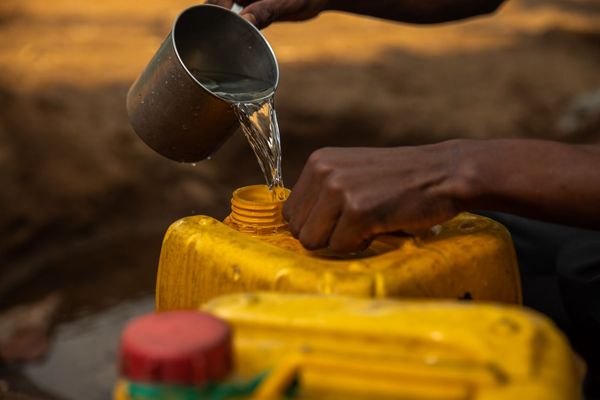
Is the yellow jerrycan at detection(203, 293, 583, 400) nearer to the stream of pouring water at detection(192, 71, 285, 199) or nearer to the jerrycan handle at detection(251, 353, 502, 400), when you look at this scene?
the jerrycan handle at detection(251, 353, 502, 400)

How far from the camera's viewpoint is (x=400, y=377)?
0.91 m

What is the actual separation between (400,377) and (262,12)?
3.83 feet

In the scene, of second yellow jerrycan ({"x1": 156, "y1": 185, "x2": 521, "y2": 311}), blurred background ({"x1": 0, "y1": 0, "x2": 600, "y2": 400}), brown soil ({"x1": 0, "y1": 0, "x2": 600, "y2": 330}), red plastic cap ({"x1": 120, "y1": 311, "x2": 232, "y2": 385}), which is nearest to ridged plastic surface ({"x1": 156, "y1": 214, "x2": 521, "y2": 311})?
second yellow jerrycan ({"x1": 156, "y1": 185, "x2": 521, "y2": 311})

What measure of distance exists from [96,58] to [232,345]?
4.62 metres

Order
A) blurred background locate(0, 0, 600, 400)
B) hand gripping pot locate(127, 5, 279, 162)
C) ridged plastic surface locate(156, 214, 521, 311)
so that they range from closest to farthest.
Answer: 1. ridged plastic surface locate(156, 214, 521, 311)
2. hand gripping pot locate(127, 5, 279, 162)
3. blurred background locate(0, 0, 600, 400)

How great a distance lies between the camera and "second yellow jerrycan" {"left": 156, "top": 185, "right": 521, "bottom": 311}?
49.8 inches

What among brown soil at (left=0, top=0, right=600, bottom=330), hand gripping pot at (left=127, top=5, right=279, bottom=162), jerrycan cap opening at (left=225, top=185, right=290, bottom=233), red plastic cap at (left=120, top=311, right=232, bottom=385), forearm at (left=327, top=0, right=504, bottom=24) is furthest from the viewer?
brown soil at (left=0, top=0, right=600, bottom=330)

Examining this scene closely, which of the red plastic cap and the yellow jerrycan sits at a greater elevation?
the red plastic cap

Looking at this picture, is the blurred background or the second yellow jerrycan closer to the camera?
the second yellow jerrycan

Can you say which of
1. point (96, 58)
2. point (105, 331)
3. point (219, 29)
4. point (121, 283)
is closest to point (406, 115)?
point (96, 58)

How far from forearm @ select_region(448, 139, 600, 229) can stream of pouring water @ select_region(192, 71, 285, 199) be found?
437mm

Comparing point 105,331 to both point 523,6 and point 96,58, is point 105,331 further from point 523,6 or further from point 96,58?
point 523,6

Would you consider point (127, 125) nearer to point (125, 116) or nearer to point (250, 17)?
point (125, 116)

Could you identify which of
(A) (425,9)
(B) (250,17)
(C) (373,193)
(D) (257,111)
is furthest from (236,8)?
(C) (373,193)
